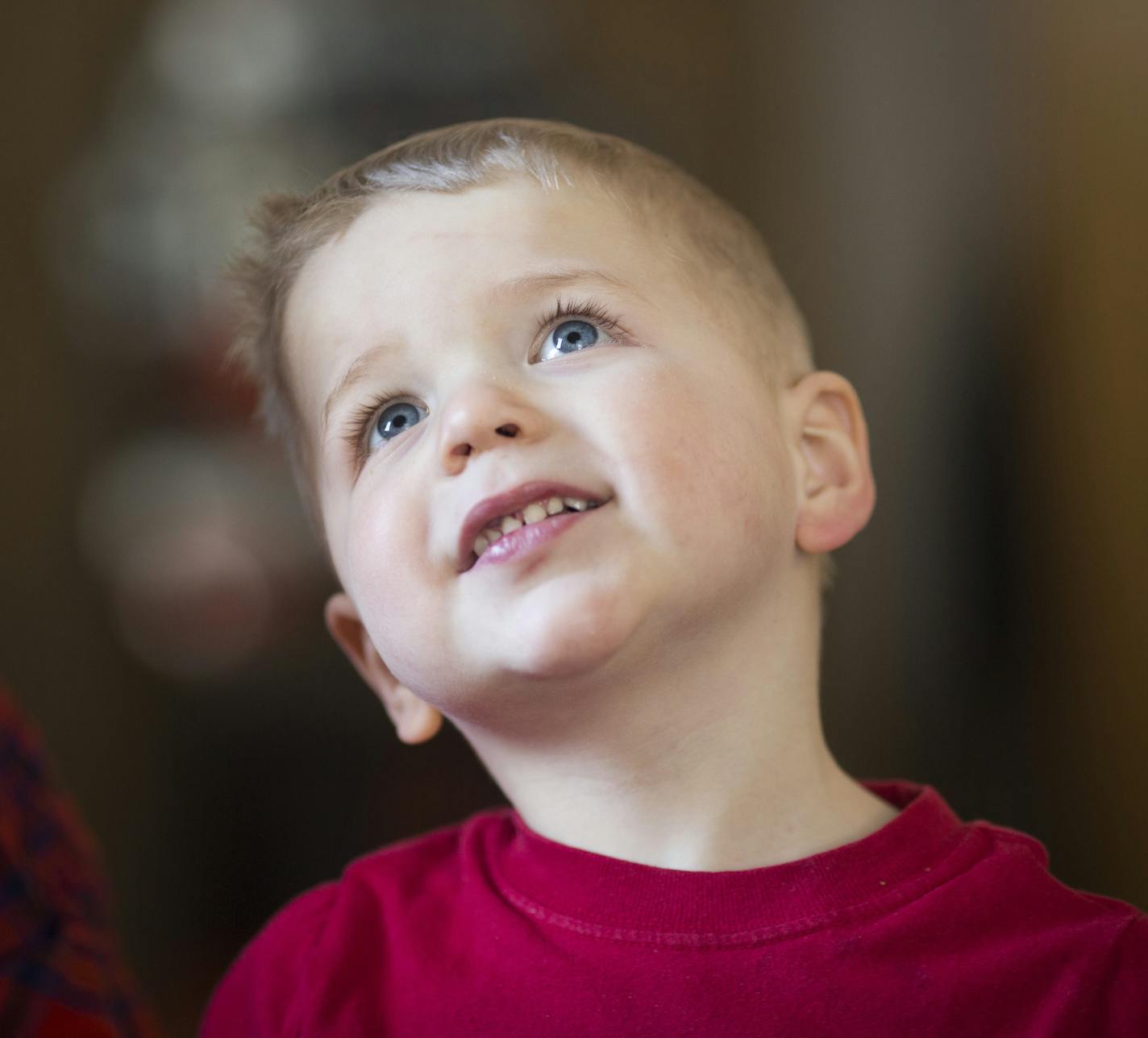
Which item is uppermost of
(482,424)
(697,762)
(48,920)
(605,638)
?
(482,424)

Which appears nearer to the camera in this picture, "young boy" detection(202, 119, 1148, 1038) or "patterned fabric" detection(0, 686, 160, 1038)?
"young boy" detection(202, 119, 1148, 1038)

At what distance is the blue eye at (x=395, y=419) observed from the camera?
0.73 metres

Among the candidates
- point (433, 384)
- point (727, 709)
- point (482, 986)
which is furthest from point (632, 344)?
point (482, 986)

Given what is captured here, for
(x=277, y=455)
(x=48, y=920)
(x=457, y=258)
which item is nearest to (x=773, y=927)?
(x=457, y=258)

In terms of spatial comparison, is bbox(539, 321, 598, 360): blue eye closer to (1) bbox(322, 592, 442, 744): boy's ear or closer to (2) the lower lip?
(2) the lower lip

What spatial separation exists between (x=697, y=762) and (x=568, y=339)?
0.83 feet

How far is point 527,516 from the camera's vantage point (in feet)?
2.10

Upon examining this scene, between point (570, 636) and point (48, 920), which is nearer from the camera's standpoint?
point (570, 636)

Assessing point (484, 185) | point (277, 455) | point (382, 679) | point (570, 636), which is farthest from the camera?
point (277, 455)

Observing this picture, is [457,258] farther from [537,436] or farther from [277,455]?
[277,455]

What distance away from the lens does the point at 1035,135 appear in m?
1.89

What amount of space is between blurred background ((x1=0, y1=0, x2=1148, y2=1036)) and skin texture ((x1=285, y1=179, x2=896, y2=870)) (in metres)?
1.21

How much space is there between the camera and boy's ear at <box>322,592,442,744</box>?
80 centimetres

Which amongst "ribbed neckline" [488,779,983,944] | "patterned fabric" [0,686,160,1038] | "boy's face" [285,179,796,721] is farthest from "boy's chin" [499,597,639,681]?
"patterned fabric" [0,686,160,1038]
